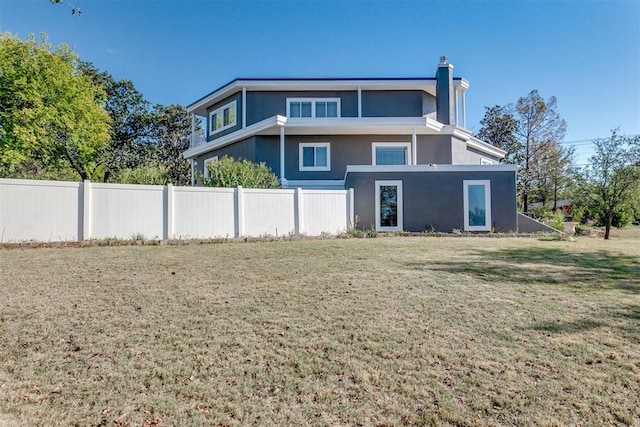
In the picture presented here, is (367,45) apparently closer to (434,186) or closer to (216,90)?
(434,186)

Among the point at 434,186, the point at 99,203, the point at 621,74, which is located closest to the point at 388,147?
the point at 434,186

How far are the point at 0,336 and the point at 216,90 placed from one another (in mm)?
18156

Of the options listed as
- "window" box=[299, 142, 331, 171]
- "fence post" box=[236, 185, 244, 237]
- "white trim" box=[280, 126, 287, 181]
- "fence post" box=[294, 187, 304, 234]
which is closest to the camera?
"fence post" box=[236, 185, 244, 237]

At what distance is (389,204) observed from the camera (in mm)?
13812

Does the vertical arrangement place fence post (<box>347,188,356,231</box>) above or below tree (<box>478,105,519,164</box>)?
below

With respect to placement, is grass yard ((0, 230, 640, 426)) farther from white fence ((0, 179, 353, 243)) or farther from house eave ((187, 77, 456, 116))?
house eave ((187, 77, 456, 116))

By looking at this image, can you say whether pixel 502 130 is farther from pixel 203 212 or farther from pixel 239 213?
pixel 203 212

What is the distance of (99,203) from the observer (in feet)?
30.6

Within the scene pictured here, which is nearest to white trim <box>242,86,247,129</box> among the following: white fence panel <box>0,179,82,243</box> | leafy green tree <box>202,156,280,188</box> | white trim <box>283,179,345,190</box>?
white trim <box>283,179,345,190</box>

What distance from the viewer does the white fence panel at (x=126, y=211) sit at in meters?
9.28

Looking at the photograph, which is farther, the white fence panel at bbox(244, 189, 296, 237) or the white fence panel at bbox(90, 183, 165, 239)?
the white fence panel at bbox(244, 189, 296, 237)

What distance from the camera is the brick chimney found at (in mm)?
18344

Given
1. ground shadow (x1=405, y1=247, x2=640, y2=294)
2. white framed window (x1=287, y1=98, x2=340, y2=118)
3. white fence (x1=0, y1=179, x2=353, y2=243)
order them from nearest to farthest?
ground shadow (x1=405, y1=247, x2=640, y2=294) → white fence (x1=0, y1=179, x2=353, y2=243) → white framed window (x1=287, y1=98, x2=340, y2=118)

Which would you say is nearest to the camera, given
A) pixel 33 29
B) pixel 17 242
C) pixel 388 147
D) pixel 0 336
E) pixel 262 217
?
pixel 0 336
